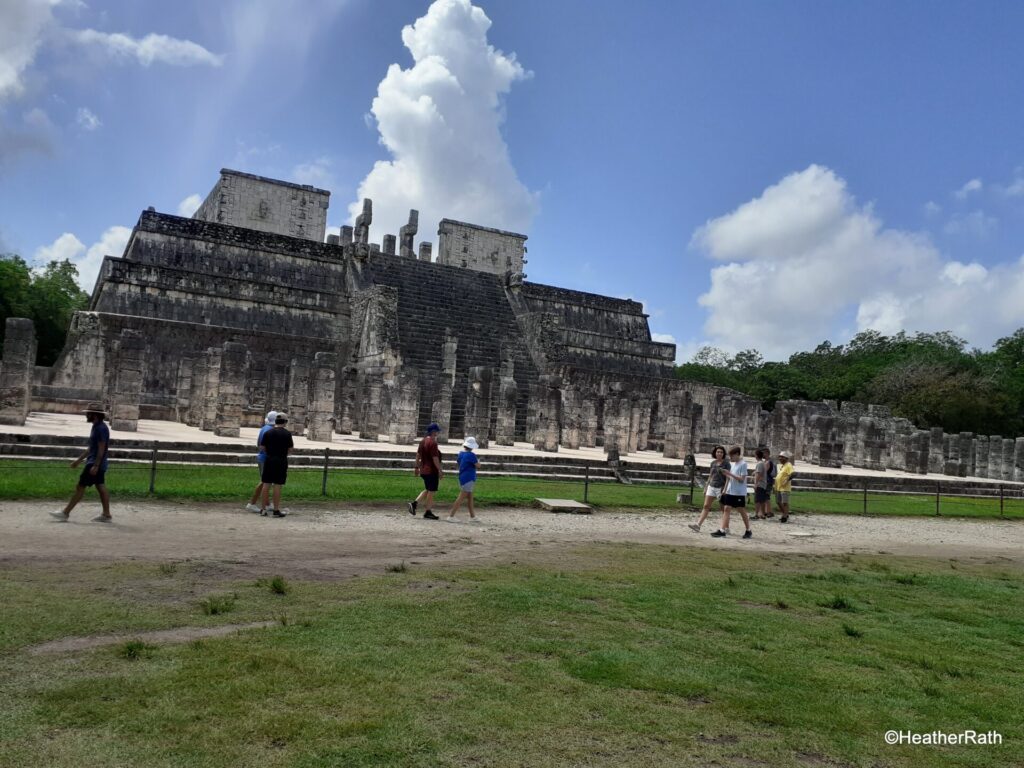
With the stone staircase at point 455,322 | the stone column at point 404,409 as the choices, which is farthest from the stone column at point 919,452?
the stone column at point 404,409

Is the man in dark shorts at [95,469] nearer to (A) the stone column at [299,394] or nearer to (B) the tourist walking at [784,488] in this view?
(B) the tourist walking at [784,488]

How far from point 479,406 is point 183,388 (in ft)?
25.8

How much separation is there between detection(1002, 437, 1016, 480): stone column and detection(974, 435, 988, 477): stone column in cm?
83

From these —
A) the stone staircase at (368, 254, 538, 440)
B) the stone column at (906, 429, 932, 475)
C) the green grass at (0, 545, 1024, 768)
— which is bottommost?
the green grass at (0, 545, 1024, 768)

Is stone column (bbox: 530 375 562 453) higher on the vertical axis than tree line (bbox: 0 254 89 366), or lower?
lower

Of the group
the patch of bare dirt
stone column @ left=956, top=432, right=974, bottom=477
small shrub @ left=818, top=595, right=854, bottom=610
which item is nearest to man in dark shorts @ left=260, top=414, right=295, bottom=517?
the patch of bare dirt

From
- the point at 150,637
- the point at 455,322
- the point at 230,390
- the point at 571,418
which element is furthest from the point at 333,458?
the point at 455,322

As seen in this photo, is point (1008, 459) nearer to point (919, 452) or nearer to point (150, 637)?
point (919, 452)

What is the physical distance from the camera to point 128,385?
16.4m

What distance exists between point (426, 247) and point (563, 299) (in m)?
7.62

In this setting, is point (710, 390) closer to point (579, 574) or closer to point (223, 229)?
point (223, 229)

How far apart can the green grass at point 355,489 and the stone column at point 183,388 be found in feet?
26.8

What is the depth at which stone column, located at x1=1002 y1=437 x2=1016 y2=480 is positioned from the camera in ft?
101

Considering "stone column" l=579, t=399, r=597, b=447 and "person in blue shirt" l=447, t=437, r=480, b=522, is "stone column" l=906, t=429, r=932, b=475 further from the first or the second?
"person in blue shirt" l=447, t=437, r=480, b=522
